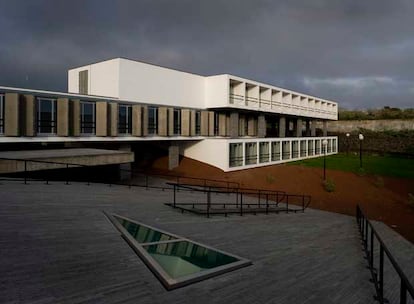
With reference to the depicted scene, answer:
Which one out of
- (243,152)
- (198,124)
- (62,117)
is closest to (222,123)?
(198,124)

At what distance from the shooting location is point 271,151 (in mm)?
38531

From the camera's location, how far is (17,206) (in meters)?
9.55

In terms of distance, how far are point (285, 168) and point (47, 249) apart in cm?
3005

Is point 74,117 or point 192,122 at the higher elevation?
point 192,122

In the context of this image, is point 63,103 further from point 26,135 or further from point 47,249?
point 47,249

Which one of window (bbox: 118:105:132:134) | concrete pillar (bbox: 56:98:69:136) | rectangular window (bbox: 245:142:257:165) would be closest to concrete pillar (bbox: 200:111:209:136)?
rectangular window (bbox: 245:142:257:165)

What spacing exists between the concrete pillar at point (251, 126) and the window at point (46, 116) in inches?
952

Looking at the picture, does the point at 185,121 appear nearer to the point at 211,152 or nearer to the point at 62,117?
the point at 211,152

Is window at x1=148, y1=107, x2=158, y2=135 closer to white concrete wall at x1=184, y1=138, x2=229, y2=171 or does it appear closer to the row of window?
white concrete wall at x1=184, y1=138, x2=229, y2=171

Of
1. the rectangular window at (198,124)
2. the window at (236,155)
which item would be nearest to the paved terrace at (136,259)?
the window at (236,155)

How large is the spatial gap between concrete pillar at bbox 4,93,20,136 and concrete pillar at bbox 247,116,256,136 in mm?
26703

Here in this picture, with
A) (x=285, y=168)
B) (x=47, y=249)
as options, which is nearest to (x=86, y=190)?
(x=47, y=249)

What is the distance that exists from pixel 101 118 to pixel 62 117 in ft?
9.27

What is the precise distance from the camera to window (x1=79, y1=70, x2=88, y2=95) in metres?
28.3
